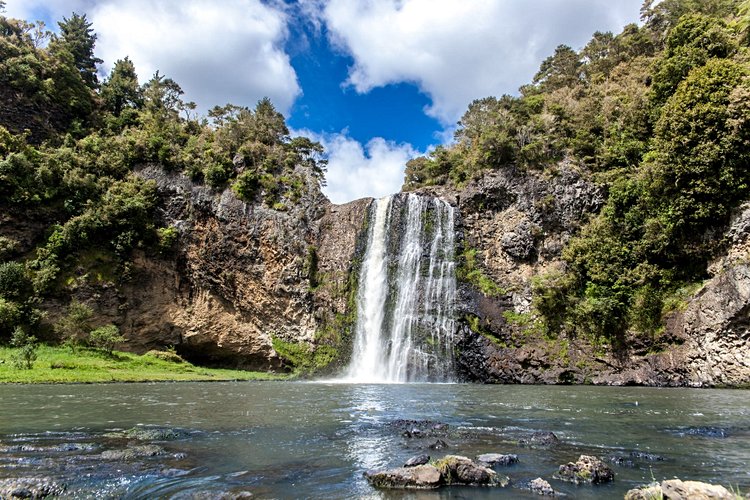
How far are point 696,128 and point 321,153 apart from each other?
1335 inches

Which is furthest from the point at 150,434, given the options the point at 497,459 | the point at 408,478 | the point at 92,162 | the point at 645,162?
the point at 92,162

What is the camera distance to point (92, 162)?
3934 cm

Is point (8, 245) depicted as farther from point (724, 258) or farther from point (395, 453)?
point (724, 258)

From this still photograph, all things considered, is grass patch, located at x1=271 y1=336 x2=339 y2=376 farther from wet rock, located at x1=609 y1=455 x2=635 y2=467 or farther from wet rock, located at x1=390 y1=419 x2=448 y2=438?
wet rock, located at x1=609 y1=455 x2=635 y2=467

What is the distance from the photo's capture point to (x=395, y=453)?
805cm

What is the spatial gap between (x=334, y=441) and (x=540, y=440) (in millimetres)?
4253

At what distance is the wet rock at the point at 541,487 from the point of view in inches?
228

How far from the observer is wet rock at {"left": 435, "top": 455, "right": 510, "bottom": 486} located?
621 cm

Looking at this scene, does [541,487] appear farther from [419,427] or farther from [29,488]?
[29,488]

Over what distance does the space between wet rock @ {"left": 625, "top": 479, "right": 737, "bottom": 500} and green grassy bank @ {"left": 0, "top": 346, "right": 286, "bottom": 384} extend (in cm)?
2585

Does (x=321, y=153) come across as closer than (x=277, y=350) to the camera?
No

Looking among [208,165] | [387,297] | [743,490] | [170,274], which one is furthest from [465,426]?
[208,165]

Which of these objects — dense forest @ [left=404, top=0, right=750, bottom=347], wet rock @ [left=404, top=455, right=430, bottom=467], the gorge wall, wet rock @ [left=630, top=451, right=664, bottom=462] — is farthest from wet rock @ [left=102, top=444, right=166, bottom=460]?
dense forest @ [left=404, top=0, right=750, bottom=347]

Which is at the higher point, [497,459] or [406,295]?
[406,295]
